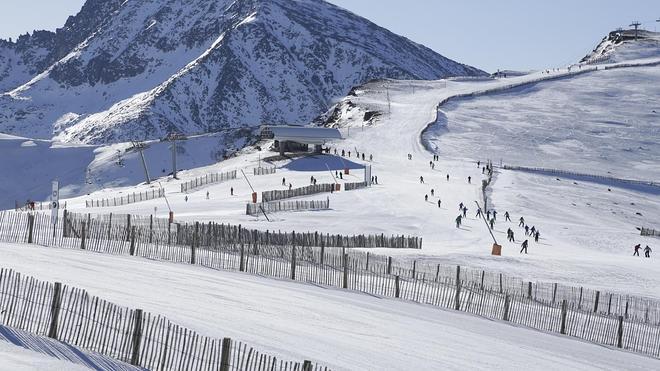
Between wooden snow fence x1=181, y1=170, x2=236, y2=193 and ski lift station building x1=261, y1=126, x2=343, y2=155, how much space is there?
14794 mm

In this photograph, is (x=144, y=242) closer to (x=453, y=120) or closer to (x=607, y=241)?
(x=607, y=241)

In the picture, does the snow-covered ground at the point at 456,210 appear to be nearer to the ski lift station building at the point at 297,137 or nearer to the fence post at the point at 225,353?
the ski lift station building at the point at 297,137

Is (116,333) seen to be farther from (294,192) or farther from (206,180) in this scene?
(206,180)

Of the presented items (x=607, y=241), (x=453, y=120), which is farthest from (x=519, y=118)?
(x=607, y=241)

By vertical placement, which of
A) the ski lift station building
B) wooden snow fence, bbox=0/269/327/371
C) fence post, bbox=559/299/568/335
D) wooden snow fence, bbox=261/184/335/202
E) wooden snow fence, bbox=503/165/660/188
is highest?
the ski lift station building

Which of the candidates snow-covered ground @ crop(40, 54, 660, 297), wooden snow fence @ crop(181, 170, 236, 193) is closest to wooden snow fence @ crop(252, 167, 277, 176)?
snow-covered ground @ crop(40, 54, 660, 297)

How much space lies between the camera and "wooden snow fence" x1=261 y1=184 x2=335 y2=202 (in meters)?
83.8

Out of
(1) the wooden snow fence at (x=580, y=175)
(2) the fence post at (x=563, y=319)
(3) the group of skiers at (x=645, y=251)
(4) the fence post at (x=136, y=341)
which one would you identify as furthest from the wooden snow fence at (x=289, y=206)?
(4) the fence post at (x=136, y=341)

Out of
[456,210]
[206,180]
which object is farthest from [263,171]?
[456,210]

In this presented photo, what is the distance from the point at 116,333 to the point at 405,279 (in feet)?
72.4

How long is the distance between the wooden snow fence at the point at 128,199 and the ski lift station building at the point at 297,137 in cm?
2567

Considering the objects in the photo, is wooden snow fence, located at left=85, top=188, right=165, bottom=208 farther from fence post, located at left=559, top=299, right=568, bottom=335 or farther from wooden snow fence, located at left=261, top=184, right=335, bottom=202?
fence post, located at left=559, top=299, right=568, bottom=335

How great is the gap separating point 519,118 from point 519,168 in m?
45.2

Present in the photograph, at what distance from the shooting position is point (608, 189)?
106938mm
